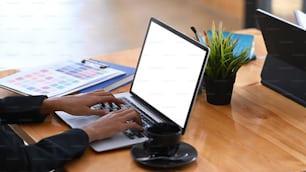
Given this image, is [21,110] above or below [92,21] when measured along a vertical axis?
above

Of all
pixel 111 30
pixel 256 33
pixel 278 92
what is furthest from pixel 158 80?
pixel 111 30

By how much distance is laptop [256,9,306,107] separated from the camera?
1688mm

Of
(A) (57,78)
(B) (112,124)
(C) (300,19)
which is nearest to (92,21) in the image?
(A) (57,78)

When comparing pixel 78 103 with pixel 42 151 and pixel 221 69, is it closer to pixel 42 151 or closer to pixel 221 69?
pixel 42 151

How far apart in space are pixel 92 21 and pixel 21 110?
2898mm

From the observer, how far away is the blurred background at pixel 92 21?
12.7 feet

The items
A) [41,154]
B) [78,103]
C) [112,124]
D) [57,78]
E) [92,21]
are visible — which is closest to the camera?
[41,154]

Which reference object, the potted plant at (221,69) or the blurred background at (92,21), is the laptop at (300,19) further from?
the blurred background at (92,21)

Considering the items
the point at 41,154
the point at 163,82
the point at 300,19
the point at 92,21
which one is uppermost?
the point at 300,19

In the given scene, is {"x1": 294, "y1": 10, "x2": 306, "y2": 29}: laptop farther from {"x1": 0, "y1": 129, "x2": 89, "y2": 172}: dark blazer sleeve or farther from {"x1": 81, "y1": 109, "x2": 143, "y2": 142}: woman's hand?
{"x1": 0, "y1": 129, "x2": 89, "y2": 172}: dark blazer sleeve

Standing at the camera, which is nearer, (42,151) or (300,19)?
(42,151)

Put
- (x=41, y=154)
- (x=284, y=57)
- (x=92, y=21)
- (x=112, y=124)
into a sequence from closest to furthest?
(x=41, y=154), (x=112, y=124), (x=284, y=57), (x=92, y=21)

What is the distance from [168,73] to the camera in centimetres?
168

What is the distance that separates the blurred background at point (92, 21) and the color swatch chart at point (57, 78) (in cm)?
168
